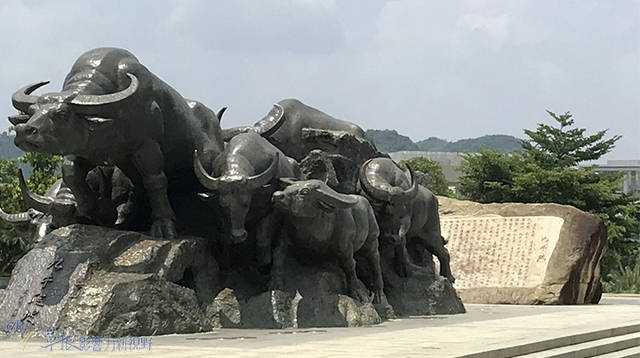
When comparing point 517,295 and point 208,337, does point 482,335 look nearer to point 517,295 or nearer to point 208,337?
point 208,337

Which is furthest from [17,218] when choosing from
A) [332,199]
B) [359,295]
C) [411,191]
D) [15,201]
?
[15,201]

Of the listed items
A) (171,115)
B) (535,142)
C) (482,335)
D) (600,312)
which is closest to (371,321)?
(482,335)

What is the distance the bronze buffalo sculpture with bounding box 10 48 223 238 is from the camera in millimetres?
10969

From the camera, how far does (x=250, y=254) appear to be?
12.7 metres

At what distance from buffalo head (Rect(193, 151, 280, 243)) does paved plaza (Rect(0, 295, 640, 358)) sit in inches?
47.4

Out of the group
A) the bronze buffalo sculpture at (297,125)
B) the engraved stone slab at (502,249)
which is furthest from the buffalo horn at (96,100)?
the engraved stone slab at (502,249)

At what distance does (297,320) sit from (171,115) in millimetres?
2961

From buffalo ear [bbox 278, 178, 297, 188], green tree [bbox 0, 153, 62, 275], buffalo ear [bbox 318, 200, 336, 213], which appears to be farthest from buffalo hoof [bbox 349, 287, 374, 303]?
green tree [bbox 0, 153, 62, 275]

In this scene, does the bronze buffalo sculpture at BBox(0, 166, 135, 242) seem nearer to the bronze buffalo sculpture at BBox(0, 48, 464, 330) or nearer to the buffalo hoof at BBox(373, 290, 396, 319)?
the bronze buffalo sculpture at BBox(0, 48, 464, 330)

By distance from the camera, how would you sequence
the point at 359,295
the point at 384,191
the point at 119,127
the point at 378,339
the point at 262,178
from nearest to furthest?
1. the point at 378,339
2. the point at 119,127
3. the point at 262,178
4. the point at 359,295
5. the point at 384,191

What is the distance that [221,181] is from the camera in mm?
11375

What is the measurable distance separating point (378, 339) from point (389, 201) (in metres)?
4.73

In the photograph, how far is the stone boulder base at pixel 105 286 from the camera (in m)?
10.2

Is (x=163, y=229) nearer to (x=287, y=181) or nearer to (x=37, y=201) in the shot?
(x=287, y=181)
